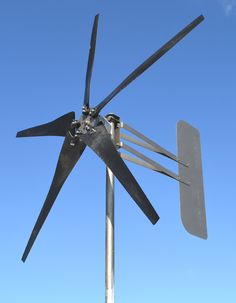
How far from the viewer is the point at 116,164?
9148 millimetres

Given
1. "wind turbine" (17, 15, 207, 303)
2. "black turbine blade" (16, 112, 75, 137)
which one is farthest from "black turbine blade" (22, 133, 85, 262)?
"black turbine blade" (16, 112, 75, 137)

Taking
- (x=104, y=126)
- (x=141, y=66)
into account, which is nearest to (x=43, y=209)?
(x=104, y=126)

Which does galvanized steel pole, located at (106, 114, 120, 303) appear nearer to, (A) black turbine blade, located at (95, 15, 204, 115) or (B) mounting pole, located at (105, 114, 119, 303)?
(B) mounting pole, located at (105, 114, 119, 303)

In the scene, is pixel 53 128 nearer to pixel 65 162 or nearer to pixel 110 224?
pixel 65 162

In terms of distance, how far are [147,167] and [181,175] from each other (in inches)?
51.5

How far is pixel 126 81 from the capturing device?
992 cm

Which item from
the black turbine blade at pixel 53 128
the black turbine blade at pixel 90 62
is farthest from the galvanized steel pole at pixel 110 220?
the black turbine blade at pixel 53 128

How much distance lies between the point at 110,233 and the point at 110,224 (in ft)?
0.57

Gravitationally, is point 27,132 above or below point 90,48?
below

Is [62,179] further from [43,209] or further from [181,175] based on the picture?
[181,175]

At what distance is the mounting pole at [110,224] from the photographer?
883 cm

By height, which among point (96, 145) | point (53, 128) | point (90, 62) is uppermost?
point (90, 62)

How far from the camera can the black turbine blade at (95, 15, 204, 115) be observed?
9953 mm

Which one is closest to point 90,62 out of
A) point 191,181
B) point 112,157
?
point 112,157
